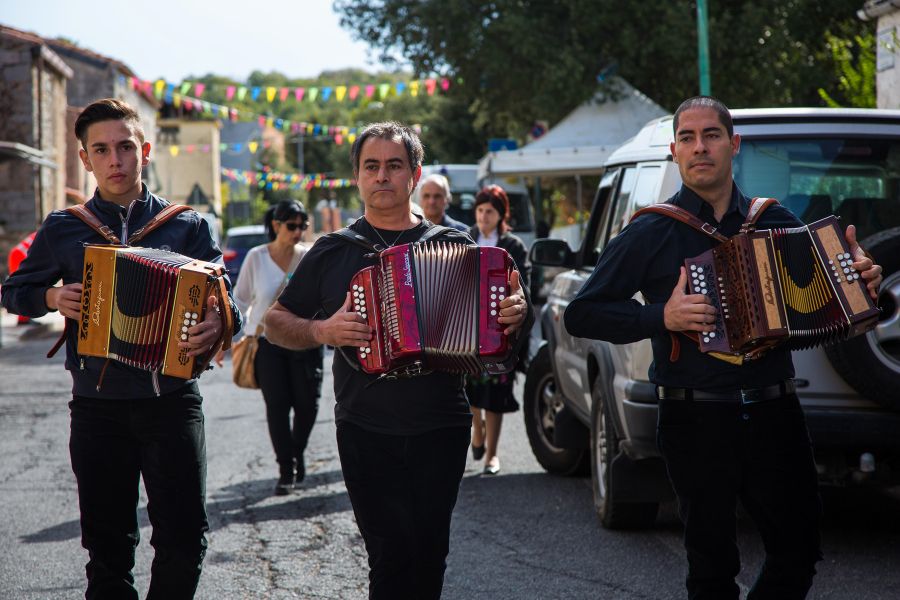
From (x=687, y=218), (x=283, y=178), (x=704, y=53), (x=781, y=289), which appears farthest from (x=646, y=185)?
(x=283, y=178)

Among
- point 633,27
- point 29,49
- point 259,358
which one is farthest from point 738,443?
point 29,49

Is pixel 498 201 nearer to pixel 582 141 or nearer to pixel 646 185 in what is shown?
pixel 646 185

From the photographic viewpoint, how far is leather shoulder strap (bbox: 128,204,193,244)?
169 inches

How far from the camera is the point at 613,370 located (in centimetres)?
623

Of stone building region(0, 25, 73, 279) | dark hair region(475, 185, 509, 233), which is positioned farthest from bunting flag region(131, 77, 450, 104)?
dark hair region(475, 185, 509, 233)

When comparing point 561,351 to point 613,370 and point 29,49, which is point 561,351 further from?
point 29,49

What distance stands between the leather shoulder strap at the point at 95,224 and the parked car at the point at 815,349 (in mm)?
2547

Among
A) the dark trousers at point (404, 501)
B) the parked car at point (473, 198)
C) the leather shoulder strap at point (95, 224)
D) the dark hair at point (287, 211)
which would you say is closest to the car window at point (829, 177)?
the dark trousers at point (404, 501)

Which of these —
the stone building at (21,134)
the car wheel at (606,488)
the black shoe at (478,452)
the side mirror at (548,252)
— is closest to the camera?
the car wheel at (606,488)

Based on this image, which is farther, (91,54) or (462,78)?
(91,54)

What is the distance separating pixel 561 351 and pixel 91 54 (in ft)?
125

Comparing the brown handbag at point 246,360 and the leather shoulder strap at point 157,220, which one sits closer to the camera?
the leather shoulder strap at point 157,220

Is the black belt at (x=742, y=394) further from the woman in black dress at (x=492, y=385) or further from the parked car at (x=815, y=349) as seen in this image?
the woman in black dress at (x=492, y=385)

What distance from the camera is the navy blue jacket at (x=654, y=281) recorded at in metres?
4.12
